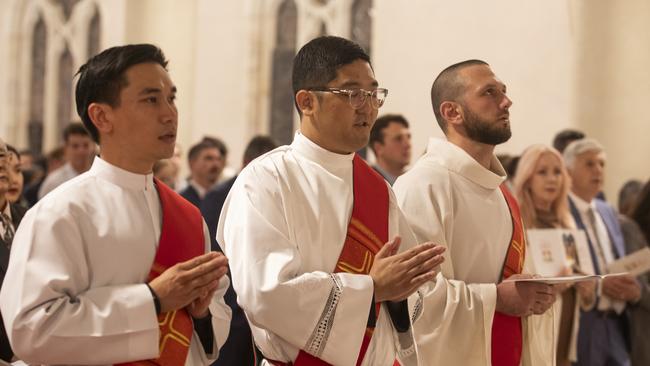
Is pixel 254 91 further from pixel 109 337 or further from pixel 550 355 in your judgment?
pixel 109 337

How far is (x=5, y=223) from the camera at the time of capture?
4172 millimetres

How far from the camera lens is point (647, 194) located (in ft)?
23.4

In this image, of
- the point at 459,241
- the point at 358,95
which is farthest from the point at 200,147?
the point at 358,95

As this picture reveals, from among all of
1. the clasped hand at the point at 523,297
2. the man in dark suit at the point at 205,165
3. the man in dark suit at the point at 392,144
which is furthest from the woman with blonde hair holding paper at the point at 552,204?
the man in dark suit at the point at 205,165

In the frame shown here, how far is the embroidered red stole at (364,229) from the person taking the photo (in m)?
3.45

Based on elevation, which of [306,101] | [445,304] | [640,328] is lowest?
[640,328]

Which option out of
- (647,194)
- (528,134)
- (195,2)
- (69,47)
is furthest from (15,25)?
(647,194)

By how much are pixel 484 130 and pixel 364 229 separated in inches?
40.6

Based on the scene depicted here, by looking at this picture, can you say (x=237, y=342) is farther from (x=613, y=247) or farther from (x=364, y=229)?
(x=613, y=247)

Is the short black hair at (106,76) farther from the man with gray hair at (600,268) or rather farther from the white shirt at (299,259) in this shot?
the man with gray hair at (600,268)

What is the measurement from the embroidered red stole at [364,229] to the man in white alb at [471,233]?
1.75 feet

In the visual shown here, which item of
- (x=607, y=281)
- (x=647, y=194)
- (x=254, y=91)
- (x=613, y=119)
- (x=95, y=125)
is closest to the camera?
(x=95, y=125)

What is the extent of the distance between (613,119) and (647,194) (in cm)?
231

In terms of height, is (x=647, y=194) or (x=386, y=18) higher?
(x=386, y=18)
